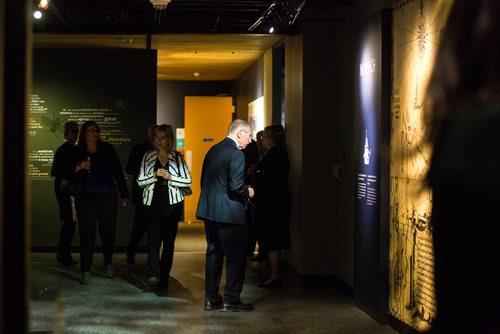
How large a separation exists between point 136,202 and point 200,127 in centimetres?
710

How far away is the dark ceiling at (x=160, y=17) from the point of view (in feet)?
32.3

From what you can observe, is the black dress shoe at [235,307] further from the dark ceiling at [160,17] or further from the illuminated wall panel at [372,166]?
the dark ceiling at [160,17]

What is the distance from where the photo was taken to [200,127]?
57.3 ft

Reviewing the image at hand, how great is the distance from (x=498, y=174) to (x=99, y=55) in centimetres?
835

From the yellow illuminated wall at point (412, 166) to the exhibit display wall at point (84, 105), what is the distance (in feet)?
18.7

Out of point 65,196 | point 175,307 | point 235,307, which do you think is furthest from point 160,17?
point 235,307

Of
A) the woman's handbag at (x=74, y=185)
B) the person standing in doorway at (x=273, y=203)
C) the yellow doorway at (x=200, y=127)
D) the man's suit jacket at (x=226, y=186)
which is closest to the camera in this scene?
the man's suit jacket at (x=226, y=186)

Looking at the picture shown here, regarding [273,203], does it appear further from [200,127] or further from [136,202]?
[200,127]

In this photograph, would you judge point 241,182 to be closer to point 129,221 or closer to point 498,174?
point 498,174

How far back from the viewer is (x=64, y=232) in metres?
10.6

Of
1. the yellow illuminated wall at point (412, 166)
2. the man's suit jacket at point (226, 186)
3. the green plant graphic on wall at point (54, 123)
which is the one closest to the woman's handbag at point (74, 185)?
the man's suit jacket at point (226, 186)

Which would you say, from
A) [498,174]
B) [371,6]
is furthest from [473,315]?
[371,6]

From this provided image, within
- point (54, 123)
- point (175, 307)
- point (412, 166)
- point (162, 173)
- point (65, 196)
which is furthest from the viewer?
point (54, 123)

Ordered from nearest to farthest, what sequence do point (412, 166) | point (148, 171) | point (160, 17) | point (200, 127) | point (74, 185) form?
1. point (412, 166)
2. point (148, 171)
3. point (74, 185)
4. point (160, 17)
5. point (200, 127)
